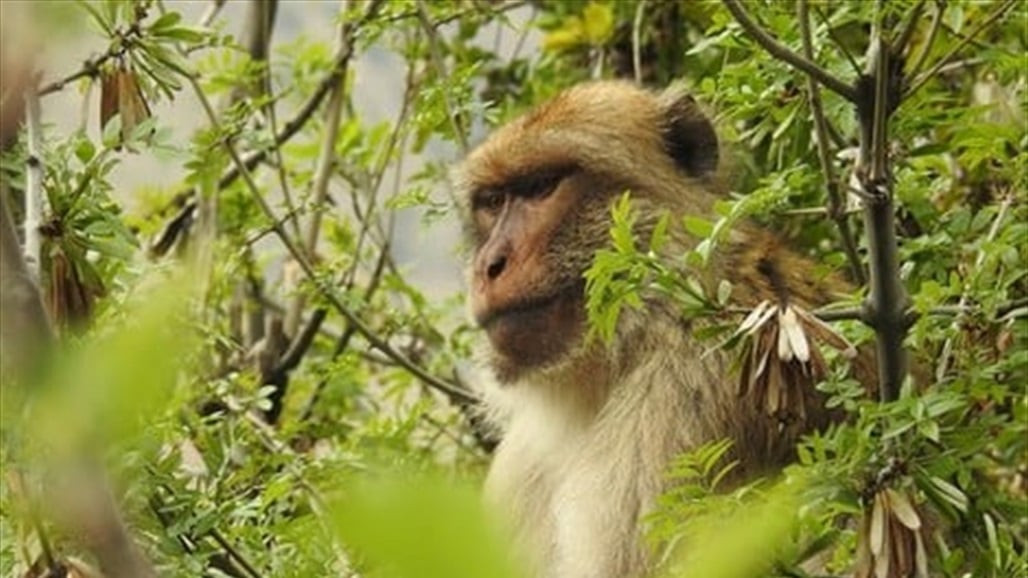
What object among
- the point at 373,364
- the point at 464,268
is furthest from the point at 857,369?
the point at 373,364

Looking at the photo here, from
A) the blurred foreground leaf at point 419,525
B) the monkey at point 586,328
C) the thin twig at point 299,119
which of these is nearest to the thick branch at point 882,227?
the monkey at point 586,328

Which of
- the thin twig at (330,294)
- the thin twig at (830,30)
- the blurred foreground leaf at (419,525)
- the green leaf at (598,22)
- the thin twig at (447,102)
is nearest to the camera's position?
the blurred foreground leaf at (419,525)

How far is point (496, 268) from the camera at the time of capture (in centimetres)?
416

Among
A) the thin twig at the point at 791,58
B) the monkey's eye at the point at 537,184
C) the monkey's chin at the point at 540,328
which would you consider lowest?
the monkey's chin at the point at 540,328

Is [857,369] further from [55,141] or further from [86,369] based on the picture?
[86,369]

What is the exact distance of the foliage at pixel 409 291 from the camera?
693 millimetres

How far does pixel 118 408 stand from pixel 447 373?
5447 mm

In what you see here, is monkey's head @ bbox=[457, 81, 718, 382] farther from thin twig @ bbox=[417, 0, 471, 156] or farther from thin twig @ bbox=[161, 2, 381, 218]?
thin twig @ bbox=[161, 2, 381, 218]

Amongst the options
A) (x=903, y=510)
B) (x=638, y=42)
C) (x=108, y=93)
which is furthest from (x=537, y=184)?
(x=903, y=510)

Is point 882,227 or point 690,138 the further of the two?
point 690,138

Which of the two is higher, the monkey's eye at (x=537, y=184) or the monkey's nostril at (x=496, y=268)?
the monkey's eye at (x=537, y=184)

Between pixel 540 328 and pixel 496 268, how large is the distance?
162 millimetres

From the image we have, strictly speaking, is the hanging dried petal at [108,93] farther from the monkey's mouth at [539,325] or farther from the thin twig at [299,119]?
the thin twig at [299,119]

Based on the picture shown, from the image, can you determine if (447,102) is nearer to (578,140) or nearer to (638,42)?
(578,140)
